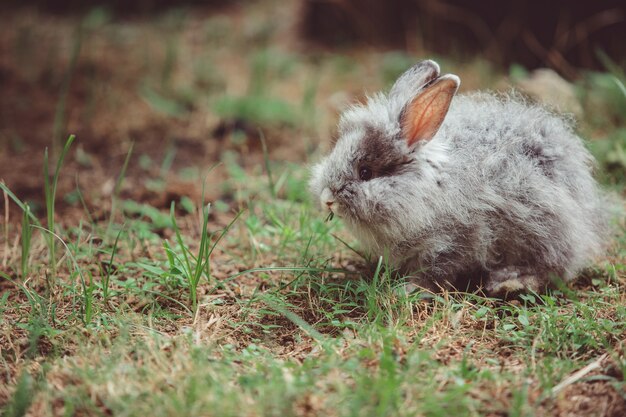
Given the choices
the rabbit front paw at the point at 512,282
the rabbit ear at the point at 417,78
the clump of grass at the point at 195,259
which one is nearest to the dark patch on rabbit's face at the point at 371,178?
the rabbit ear at the point at 417,78

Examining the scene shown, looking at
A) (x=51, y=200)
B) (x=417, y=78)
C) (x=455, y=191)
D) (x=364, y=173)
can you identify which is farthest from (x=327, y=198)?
(x=51, y=200)

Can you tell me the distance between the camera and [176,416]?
221 centimetres

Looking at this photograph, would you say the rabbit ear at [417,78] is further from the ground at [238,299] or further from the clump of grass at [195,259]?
the clump of grass at [195,259]

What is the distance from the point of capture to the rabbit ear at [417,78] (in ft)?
10.5

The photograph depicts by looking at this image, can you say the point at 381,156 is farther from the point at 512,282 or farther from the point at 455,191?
the point at 512,282

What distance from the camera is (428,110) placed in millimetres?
3092

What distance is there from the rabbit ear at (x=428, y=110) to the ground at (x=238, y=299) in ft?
2.33

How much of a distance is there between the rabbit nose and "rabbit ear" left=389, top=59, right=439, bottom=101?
0.63m

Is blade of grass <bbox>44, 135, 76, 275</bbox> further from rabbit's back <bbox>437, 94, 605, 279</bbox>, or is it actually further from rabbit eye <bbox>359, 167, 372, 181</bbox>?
rabbit's back <bbox>437, 94, 605, 279</bbox>

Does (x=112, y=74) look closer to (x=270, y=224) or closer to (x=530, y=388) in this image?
(x=270, y=224)

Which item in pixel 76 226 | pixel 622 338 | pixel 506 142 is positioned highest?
pixel 506 142

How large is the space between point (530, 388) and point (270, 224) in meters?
2.12

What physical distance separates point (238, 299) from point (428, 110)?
4.58 feet

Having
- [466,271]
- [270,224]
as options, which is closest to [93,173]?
[270,224]
